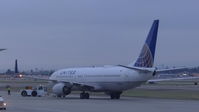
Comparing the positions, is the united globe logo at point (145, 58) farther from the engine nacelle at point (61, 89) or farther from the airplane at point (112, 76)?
the engine nacelle at point (61, 89)

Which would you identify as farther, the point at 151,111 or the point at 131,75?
the point at 131,75

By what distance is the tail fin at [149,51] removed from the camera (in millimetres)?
59719

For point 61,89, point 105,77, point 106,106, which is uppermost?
point 105,77

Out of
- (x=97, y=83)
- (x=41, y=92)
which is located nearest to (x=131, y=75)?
(x=97, y=83)

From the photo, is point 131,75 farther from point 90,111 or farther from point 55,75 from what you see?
point 90,111

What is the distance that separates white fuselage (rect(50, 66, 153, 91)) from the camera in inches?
2363

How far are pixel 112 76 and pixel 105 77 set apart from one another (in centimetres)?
135

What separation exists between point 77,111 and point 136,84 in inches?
804

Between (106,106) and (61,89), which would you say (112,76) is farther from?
(106,106)

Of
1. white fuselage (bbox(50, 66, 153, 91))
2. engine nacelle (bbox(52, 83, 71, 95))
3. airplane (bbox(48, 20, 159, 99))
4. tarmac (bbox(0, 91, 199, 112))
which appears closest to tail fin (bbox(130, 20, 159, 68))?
airplane (bbox(48, 20, 159, 99))

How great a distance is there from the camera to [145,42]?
199 ft

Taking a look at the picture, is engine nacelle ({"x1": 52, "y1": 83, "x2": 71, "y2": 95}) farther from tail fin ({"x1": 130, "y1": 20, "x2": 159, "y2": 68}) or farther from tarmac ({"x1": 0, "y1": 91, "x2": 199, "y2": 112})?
tarmac ({"x1": 0, "y1": 91, "x2": 199, "y2": 112})

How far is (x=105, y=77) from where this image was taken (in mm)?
63625

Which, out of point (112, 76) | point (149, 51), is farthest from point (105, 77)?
point (149, 51)
